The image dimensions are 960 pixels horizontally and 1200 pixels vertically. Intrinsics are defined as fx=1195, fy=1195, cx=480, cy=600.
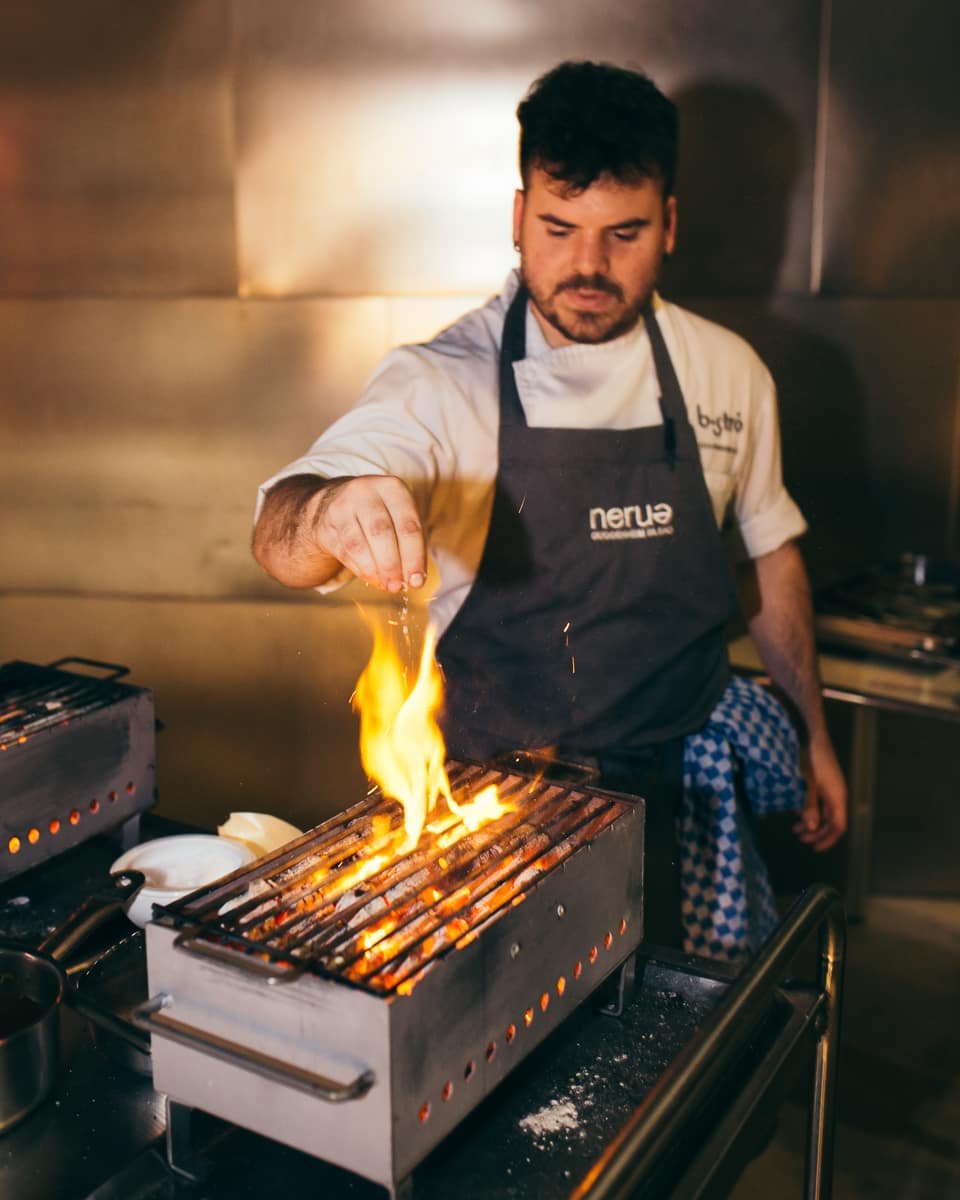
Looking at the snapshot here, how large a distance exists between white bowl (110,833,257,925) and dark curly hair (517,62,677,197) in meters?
1.41

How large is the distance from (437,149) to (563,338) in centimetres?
103

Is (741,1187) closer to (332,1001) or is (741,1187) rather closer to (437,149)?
(332,1001)

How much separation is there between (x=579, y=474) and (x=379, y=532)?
37.5 inches

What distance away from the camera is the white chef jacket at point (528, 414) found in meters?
2.22

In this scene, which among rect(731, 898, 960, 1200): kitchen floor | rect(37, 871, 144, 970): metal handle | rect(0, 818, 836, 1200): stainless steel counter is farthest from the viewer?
rect(731, 898, 960, 1200): kitchen floor

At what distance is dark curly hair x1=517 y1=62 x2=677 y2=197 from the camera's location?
2285mm

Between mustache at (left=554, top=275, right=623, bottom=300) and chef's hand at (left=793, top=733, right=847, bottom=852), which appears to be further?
chef's hand at (left=793, top=733, right=847, bottom=852)

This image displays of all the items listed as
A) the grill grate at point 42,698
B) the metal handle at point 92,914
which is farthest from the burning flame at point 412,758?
the grill grate at point 42,698

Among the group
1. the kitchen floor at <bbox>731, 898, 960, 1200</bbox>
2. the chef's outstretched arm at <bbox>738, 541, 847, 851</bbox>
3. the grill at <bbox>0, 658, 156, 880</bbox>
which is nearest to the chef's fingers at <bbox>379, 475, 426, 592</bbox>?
the grill at <bbox>0, 658, 156, 880</bbox>

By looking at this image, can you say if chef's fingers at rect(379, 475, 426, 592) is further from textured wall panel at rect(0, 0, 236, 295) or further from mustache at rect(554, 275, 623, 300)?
textured wall panel at rect(0, 0, 236, 295)

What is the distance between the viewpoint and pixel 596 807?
136 centimetres

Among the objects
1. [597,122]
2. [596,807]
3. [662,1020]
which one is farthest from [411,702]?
[597,122]

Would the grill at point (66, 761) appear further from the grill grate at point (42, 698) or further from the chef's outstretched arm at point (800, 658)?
the chef's outstretched arm at point (800, 658)

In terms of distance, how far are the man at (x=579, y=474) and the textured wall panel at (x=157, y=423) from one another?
95 cm
